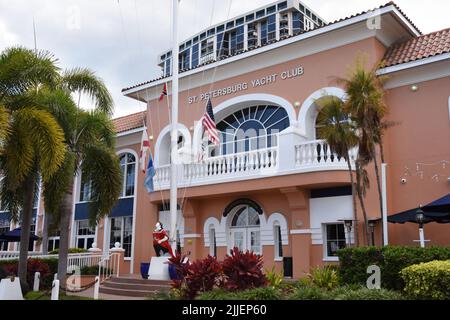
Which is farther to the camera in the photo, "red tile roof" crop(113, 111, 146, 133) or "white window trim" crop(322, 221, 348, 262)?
"red tile roof" crop(113, 111, 146, 133)

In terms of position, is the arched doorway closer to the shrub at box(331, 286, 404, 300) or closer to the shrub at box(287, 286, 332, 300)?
the shrub at box(287, 286, 332, 300)

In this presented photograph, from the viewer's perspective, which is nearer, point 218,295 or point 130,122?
point 218,295

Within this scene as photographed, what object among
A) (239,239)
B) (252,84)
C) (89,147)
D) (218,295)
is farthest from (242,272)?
(252,84)

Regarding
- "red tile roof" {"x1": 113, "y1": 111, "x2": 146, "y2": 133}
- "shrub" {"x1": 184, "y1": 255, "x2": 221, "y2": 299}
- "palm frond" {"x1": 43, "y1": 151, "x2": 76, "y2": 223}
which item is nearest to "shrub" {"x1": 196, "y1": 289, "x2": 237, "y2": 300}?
"shrub" {"x1": 184, "y1": 255, "x2": 221, "y2": 299}

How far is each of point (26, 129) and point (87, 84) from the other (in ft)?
13.9

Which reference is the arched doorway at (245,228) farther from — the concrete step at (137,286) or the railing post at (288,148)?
the concrete step at (137,286)

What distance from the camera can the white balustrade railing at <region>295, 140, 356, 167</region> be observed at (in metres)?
16.8

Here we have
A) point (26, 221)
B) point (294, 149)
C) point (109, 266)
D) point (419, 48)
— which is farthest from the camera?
point (109, 266)

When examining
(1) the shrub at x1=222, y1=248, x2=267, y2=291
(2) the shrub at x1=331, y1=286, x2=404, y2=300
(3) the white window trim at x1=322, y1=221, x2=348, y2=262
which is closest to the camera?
(2) the shrub at x1=331, y1=286, x2=404, y2=300

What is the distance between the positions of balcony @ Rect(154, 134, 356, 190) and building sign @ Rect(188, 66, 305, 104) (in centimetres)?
250

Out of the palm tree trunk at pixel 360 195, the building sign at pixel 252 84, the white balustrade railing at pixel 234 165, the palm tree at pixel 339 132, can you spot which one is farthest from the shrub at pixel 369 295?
the building sign at pixel 252 84

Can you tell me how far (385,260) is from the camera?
39.4 feet

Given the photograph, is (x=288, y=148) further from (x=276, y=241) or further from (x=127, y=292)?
(x=127, y=292)

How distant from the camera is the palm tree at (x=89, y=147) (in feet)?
53.5
